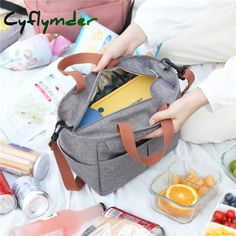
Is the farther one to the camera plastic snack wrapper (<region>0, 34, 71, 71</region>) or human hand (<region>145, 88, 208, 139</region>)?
plastic snack wrapper (<region>0, 34, 71, 71</region>)

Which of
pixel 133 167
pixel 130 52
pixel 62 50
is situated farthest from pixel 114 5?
pixel 133 167

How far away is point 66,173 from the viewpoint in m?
0.91

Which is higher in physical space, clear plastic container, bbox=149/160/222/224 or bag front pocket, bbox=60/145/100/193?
bag front pocket, bbox=60/145/100/193

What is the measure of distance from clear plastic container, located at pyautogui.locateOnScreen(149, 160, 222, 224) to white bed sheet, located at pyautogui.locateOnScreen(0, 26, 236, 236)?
0.02 meters

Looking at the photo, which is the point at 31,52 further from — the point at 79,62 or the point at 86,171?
the point at 86,171

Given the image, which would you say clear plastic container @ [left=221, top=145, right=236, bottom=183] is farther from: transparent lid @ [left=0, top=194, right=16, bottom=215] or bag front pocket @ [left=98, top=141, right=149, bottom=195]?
transparent lid @ [left=0, top=194, right=16, bottom=215]

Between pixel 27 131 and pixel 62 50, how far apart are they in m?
0.35

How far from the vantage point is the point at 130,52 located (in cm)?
105

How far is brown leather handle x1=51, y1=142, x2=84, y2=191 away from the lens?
2.87ft

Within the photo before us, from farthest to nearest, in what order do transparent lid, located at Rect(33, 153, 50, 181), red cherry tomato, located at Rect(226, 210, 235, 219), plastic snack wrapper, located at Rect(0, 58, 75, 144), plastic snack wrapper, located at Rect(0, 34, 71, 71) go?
plastic snack wrapper, located at Rect(0, 34, 71, 71) < plastic snack wrapper, located at Rect(0, 58, 75, 144) < transparent lid, located at Rect(33, 153, 50, 181) < red cherry tomato, located at Rect(226, 210, 235, 219)

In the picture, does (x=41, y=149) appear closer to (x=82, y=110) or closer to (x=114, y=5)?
(x=82, y=110)

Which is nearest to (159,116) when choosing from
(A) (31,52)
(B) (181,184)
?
(B) (181,184)

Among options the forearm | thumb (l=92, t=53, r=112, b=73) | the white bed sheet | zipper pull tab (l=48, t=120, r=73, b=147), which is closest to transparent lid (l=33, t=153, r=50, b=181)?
the white bed sheet

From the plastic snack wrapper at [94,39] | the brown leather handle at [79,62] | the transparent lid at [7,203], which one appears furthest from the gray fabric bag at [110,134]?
the plastic snack wrapper at [94,39]
